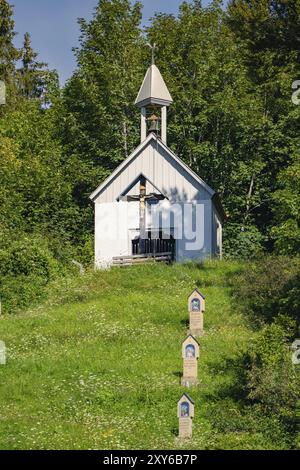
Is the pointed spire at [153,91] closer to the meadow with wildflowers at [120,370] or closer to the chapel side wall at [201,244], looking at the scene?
the chapel side wall at [201,244]

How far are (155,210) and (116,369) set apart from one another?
640 inches

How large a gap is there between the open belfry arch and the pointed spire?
1503 millimetres

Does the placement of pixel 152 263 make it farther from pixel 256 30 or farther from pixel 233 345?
pixel 256 30

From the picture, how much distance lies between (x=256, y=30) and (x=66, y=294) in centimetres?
2832

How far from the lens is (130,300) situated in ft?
94.0

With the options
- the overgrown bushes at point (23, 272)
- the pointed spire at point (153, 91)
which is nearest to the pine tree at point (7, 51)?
the pointed spire at point (153, 91)

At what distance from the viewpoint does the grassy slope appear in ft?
60.5

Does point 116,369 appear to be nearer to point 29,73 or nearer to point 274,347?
point 274,347

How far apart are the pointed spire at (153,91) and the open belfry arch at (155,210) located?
1.50 m

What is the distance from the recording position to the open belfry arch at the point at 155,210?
3719cm

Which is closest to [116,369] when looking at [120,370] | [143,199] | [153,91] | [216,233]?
[120,370]

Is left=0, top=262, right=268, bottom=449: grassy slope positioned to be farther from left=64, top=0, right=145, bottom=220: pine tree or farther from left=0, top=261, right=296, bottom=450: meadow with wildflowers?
left=64, top=0, right=145, bottom=220: pine tree

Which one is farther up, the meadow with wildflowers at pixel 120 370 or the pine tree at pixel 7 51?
the pine tree at pixel 7 51

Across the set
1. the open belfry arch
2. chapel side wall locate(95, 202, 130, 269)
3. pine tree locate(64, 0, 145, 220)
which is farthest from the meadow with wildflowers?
pine tree locate(64, 0, 145, 220)
